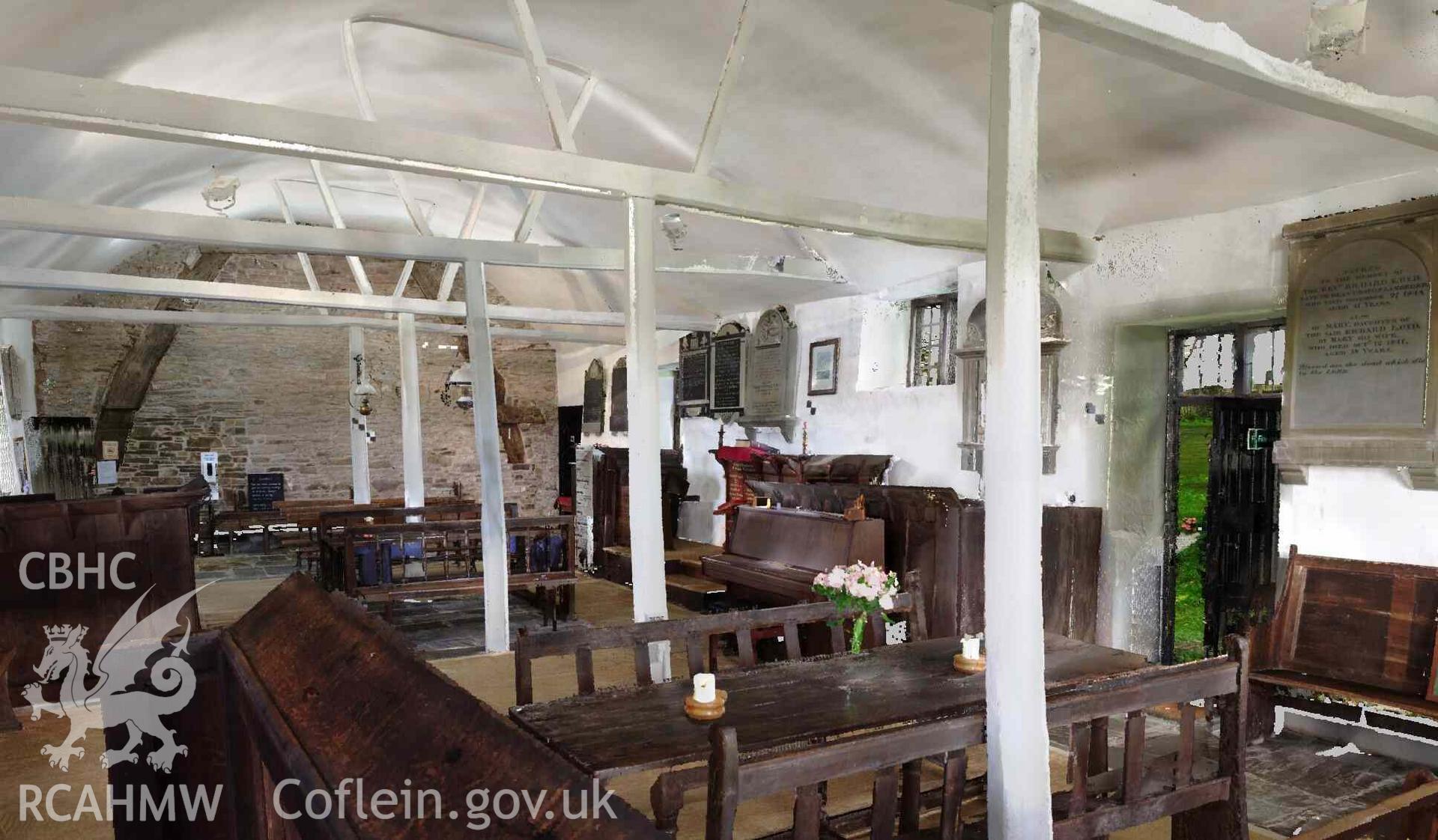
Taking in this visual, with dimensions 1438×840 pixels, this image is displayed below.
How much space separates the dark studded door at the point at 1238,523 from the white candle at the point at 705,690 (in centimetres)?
435

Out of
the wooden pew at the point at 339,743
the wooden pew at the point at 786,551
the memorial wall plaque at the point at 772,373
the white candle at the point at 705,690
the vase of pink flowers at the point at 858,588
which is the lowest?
the wooden pew at the point at 786,551

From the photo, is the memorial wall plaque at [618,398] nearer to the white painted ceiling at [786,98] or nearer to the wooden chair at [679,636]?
the white painted ceiling at [786,98]

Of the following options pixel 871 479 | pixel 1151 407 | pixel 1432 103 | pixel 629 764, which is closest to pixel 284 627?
pixel 629 764

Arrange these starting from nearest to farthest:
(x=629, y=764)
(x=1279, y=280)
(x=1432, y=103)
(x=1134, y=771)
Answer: (x=629, y=764), (x=1134, y=771), (x=1432, y=103), (x=1279, y=280)

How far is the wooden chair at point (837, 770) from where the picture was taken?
174 centimetres

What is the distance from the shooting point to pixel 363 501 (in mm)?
11023

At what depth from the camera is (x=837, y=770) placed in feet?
6.27

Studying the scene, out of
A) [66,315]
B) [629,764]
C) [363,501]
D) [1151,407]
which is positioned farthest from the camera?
[363,501]

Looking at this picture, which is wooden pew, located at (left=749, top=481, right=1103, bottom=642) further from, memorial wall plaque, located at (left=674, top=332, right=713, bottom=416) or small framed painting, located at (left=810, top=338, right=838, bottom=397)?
memorial wall plaque, located at (left=674, top=332, right=713, bottom=416)

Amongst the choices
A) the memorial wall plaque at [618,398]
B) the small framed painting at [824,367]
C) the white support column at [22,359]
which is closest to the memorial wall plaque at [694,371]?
the small framed painting at [824,367]

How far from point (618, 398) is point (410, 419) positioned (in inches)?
169

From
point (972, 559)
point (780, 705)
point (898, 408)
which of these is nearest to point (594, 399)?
point (898, 408)

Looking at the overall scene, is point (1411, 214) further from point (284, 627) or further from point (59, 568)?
point (59, 568)

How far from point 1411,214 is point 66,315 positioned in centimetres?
1066
